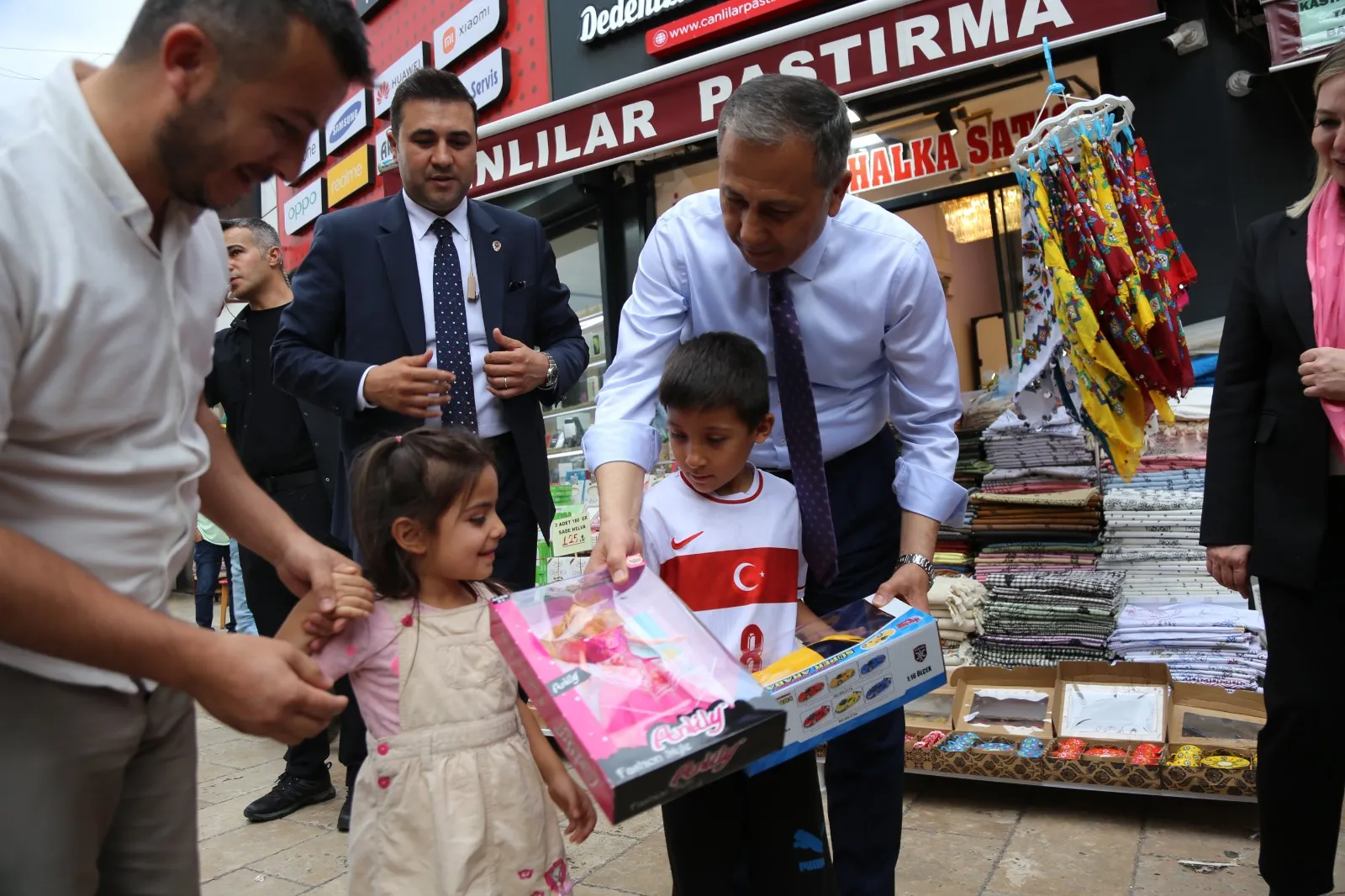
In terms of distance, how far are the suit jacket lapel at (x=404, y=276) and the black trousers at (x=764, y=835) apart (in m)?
1.34

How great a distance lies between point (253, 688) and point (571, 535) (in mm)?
3270

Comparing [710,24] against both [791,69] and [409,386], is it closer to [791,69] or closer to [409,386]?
[791,69]

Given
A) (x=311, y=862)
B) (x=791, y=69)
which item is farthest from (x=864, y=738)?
(x=791, y=69)

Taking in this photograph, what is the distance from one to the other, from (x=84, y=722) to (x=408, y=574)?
2.36 ft

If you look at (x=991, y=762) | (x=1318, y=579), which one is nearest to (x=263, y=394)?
(x=991, y=762)

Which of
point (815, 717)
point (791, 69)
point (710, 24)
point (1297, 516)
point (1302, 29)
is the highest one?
point (710, 24)

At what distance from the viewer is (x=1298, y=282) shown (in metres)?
2.14

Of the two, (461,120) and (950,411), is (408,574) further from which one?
(461,120)

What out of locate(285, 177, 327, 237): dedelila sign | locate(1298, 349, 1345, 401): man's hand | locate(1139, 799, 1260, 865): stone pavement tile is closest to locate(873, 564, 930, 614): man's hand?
locate(1298, 349, 1345, 401): man's hand

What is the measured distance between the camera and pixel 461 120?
2648 mm

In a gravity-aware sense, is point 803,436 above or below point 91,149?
below

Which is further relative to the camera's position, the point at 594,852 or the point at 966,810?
the point at 966,810

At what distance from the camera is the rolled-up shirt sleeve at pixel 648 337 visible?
2029 millimetres

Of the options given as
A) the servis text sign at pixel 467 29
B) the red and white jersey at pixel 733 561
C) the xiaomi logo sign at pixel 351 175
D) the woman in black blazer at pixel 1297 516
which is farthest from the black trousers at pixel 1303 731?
the xiaomi logo sign at pixel 351 175
